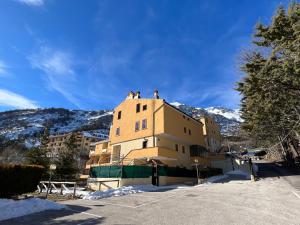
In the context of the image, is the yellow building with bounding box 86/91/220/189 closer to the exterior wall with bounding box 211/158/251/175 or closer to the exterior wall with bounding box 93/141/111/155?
the exterior wall with bounding box 93/141/111/155

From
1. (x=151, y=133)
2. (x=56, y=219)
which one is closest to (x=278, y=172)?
(x=151, y=133)

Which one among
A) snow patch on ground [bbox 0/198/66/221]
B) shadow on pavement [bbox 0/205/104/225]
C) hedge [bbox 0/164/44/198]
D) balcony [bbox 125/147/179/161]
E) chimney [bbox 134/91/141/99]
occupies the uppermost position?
chimney [bbox 134/91/141/99]

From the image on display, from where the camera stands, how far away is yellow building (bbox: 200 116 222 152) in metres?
52.8

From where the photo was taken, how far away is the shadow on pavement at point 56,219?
9422 millimetres

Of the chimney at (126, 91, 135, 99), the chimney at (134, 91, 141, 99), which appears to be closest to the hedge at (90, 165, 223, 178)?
the chimney at (134, 91, 141, 99)

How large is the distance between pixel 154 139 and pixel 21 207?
2372cm

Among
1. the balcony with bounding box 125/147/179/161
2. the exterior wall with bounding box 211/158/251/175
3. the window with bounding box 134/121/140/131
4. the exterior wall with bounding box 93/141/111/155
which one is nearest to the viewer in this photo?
the balcony with bounding box 125/147/179/161

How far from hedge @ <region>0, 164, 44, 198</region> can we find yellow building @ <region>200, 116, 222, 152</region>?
137 feet

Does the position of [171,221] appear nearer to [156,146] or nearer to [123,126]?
[156,146]

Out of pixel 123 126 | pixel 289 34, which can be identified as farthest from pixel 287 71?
pixel 123 126

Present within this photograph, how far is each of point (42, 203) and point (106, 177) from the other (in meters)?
13.8

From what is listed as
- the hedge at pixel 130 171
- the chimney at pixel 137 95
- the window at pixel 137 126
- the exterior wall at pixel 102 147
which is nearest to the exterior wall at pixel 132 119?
the window at pixel 137 126

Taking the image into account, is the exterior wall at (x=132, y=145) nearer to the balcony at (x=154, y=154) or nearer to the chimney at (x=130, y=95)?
the balcony at (x=154, y=154)

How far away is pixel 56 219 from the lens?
10.1m
